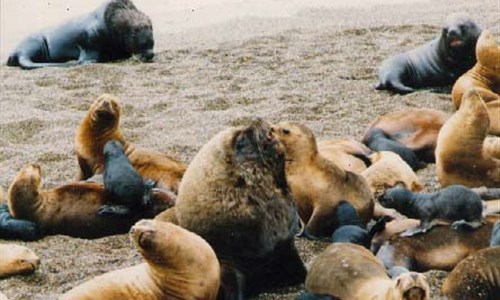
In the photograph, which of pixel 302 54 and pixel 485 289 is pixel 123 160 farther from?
pixel 302 54

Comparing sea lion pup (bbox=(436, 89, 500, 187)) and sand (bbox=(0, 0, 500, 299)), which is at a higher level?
sea lion pup (bbox=(436, 89, 500, 187))

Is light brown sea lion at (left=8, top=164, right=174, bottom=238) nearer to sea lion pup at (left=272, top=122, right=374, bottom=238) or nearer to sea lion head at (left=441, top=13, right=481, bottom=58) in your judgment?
sea lion pup at (left=272, top=122, right=374, bottom=238)

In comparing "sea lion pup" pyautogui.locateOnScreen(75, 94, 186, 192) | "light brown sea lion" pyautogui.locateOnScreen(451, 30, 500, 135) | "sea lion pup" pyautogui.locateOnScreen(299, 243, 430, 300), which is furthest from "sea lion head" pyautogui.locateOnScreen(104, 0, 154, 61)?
"sea lion pup" pyautogui.locateOnScreen(299, 243, 430, 300)

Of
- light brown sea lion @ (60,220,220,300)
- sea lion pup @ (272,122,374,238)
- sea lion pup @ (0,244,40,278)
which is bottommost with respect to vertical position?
sea lion pup @ (0,244,40,278)

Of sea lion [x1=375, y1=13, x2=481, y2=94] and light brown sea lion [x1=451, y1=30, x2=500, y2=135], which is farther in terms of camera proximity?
sea lion [x1=375, y1=13, x2=481, y2=94]

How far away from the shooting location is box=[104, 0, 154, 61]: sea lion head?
33.4 ft

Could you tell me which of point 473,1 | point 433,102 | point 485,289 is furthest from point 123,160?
point 473,1

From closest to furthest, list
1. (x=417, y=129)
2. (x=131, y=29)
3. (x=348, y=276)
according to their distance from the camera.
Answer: (x=348, y=276)
(x=417, y=129)
(x=131, y=29)

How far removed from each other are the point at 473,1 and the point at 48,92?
626cm

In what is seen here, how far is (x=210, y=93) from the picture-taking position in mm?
8219

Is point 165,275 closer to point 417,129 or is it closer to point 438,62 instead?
point 417,129

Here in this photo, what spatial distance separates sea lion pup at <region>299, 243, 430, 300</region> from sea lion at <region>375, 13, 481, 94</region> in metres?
4.21

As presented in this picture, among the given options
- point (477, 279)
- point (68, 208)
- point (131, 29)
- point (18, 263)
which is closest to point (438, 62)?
point (131, 29)

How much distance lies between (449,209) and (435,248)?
0.21 m
